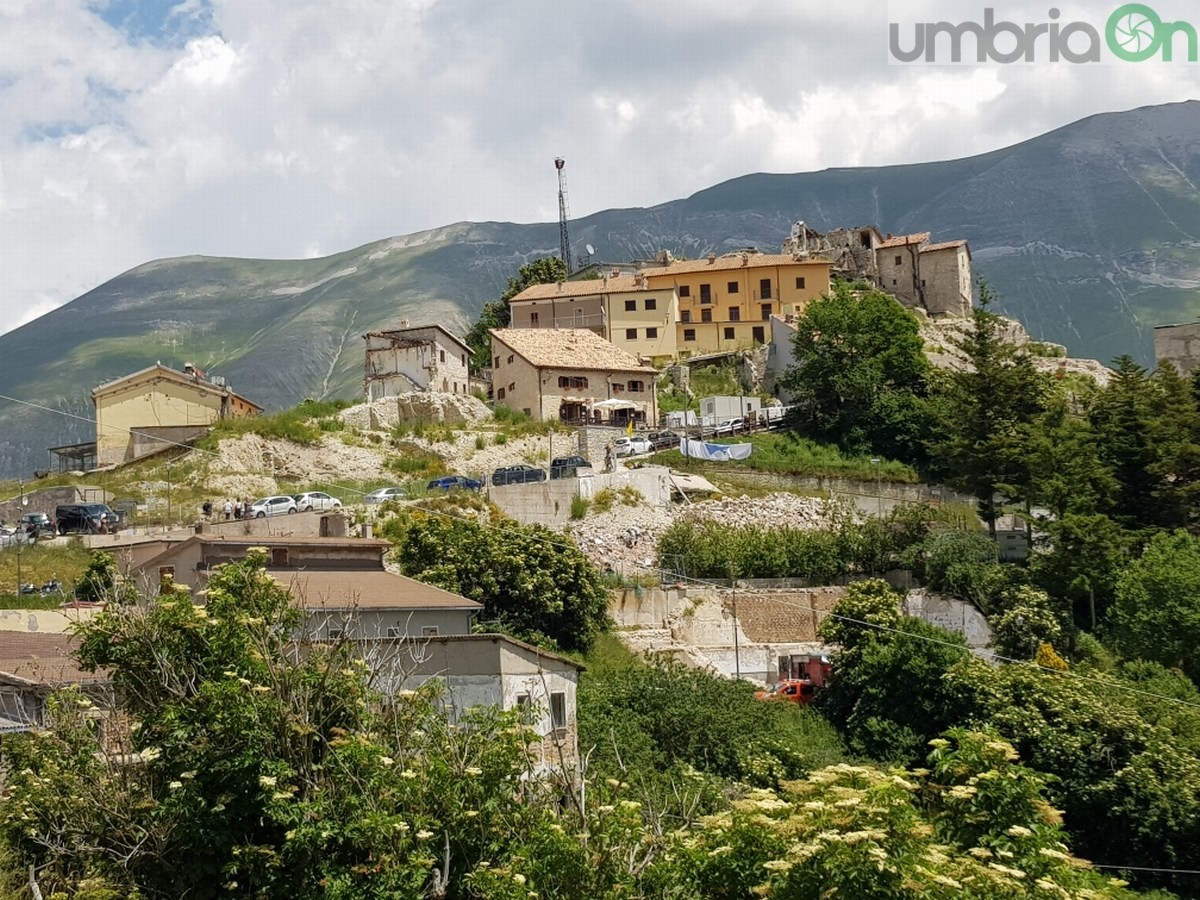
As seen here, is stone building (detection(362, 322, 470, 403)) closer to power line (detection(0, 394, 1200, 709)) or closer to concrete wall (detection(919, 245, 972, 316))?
power line (detection(0, 394, 1200, 709))

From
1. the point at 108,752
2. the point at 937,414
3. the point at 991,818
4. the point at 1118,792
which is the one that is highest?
the point at 937,414

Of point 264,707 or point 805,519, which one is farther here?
point 805,519

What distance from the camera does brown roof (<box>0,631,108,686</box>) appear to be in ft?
92.3

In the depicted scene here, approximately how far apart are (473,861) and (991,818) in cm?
803

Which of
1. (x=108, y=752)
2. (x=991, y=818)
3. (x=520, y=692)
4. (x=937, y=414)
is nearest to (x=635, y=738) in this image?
(x=520, y=692)

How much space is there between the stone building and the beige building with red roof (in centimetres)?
198

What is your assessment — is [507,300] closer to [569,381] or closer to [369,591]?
[569,381]

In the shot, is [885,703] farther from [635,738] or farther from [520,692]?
[520,692]

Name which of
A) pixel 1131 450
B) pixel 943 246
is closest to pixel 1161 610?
pixel 1131 450

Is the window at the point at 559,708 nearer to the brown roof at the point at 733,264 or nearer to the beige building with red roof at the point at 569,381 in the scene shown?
the beige building with red roof at the point at 569,381

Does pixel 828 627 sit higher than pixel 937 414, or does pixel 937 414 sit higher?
pixel 937 414

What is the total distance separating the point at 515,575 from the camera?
44.8m

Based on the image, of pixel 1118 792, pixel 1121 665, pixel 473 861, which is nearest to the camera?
pixel 473 861

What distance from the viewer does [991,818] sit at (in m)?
24.5
